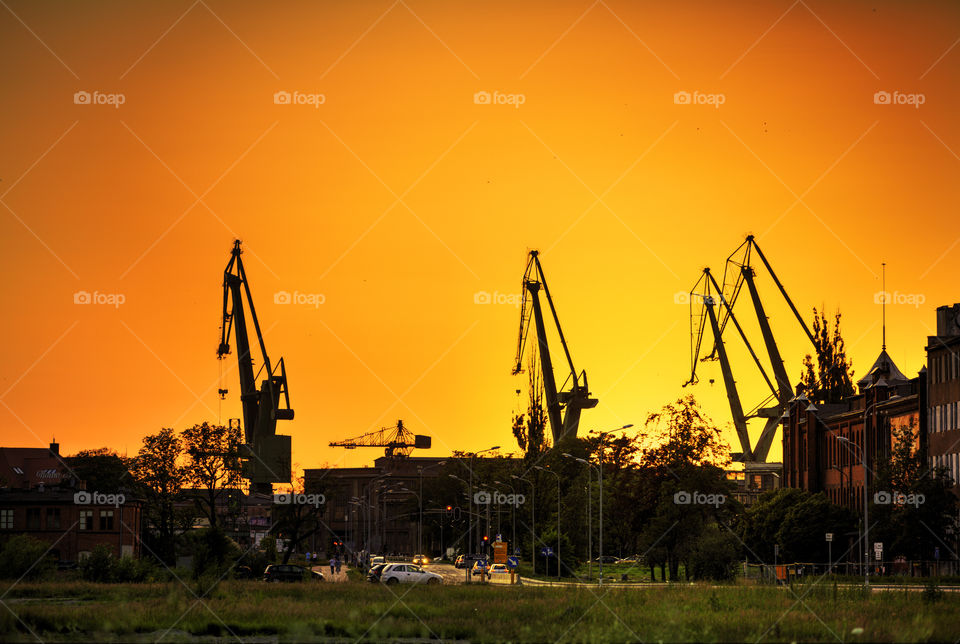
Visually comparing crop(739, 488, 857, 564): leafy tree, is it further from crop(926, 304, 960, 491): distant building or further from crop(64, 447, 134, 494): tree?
crop(64, 447, 134, 494): tree

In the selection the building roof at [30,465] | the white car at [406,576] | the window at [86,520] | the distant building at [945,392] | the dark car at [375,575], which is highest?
the distant building at [945,392]

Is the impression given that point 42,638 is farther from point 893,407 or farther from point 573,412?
point 573,412

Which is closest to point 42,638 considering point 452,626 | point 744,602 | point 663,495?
point 452,626

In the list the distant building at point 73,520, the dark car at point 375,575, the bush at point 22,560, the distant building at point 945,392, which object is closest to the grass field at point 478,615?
the bush at point 22,560

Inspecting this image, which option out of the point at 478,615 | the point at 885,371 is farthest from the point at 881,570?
the point at 478,615

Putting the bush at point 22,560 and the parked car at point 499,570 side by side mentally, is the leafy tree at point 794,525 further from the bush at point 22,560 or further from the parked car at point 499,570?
the bush at point 22,560

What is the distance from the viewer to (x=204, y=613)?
151ft

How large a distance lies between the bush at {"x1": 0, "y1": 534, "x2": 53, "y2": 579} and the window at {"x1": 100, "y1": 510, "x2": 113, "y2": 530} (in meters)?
23.1

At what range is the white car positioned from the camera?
72.8 meters

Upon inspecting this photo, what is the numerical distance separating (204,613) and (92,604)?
302 inches

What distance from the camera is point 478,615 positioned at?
45531 mm

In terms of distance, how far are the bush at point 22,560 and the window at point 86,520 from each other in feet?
74.2

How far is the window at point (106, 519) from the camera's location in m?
98.7

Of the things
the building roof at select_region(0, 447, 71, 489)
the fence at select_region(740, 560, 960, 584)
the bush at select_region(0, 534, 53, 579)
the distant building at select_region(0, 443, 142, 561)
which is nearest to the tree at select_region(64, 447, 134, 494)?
the building roof at select_region(0, 447, 71, 489)
